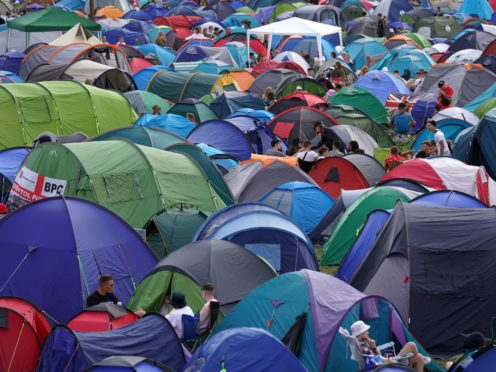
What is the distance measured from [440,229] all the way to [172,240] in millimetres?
3889

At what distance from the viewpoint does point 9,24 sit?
109ft

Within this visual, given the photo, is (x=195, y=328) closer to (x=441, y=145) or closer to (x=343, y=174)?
(x=343, y=174)

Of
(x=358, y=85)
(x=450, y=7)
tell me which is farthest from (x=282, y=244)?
(x=450, y=7)

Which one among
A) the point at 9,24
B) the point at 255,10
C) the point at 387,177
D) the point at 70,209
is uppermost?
the point at 70,209

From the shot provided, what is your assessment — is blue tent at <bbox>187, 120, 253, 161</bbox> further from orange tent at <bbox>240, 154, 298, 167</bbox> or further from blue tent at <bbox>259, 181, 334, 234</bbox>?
blue tent at <bbox>259, 181, 334, 234</bbox>

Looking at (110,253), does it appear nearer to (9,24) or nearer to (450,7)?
(9,24)

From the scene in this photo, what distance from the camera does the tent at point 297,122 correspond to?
2203 centimetres

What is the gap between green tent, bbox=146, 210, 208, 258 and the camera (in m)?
14.6

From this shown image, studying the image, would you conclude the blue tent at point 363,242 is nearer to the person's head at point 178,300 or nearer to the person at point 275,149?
the person's head at point 178,300

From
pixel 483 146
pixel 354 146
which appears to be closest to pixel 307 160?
pixel 354 146

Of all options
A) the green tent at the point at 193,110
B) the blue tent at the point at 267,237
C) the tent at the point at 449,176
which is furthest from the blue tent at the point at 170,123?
the blue tent at the point at 267,237

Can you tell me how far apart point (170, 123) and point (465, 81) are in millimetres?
9038

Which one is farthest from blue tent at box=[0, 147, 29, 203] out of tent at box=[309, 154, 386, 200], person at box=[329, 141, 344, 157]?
person at box=[329, 141, 344, 157]

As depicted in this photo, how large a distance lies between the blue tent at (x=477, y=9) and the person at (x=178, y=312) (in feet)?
117
